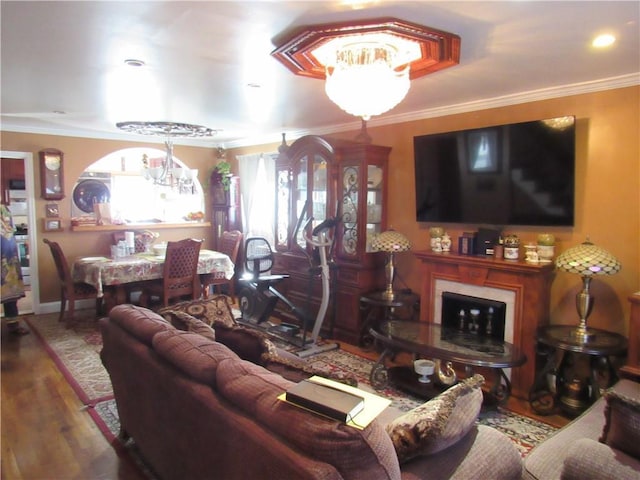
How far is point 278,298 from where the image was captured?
15.6 feet

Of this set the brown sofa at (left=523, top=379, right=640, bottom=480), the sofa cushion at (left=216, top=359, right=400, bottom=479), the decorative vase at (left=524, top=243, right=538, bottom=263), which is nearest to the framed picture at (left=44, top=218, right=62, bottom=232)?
the sofa cushion at (left=216, top=359, right=400, bottom=479)

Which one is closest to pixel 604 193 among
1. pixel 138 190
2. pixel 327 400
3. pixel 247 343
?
pixel 247 343

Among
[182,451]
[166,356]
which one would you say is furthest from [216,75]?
[182,451]

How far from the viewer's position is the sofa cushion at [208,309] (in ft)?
9.60

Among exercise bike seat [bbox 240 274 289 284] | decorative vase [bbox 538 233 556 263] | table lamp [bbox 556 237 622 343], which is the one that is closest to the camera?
table lamp [bbox 556 237 622 343]

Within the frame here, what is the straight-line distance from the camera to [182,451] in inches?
A: 73.9

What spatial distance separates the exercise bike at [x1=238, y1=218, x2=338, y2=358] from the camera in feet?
14.4

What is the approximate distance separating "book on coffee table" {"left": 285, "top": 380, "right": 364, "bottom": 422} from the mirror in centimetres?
449

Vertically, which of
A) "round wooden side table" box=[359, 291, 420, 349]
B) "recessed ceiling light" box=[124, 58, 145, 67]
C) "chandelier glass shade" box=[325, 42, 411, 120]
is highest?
"recessed ceiling light" box=[124, 58, 145, 67]

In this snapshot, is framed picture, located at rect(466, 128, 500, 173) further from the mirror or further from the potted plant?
the potted plant

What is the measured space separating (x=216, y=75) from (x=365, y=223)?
6.92 ft

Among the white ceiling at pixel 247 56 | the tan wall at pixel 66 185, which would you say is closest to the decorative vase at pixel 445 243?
the white ceiling at pixel 247 56

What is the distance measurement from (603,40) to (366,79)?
134 cm

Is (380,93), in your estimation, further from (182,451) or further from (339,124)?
(339,124)
